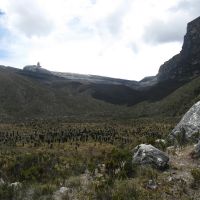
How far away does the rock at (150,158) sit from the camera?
14786mm

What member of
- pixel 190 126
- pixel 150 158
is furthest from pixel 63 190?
pixel 190 126

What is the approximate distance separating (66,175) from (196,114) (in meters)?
10.2

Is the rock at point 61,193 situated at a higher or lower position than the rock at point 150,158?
lower

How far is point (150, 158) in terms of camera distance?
49.2 feet

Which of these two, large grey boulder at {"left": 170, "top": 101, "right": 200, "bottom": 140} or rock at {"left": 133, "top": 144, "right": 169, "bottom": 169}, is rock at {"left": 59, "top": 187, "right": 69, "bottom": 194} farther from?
large grey boulder at {"left": 170, "top": 101, "right": 200, "bottom": 140}

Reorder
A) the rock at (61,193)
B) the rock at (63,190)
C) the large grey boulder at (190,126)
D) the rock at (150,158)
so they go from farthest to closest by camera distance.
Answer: the large grey boulder at (190,126) → the rock at (150,158) → the rock at (63,190) → the rock at (61,193)

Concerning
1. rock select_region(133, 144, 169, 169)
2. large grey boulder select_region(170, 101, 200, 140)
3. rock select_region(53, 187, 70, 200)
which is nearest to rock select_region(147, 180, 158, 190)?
rock select_region(133, 144, 169, 169)

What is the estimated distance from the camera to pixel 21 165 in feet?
59.6

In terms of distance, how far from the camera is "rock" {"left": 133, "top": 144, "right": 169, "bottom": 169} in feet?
48.5

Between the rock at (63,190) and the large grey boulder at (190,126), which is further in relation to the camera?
the large grey boulder at (190,126)

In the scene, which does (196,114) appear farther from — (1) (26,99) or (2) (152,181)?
(1) (26,99)

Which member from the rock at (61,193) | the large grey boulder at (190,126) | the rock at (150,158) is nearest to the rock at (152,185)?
the rock at (150,158)

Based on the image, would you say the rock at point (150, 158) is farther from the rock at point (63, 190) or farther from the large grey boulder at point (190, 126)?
the large grey boulder at point (190, 126)

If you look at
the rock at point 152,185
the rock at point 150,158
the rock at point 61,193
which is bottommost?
the rock at point 61,193
